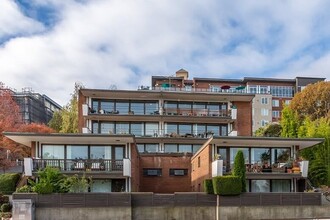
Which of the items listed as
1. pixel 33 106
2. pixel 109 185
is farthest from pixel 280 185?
pixel 33 106

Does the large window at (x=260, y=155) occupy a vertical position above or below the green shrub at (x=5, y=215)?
above

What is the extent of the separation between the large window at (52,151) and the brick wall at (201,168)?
1137cm

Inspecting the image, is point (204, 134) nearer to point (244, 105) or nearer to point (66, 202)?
point (244, 105)

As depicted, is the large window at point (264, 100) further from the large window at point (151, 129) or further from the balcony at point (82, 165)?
the balcony at point (82, 165)

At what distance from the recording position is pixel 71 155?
107 feet

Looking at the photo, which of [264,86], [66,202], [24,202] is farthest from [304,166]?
[264,86]

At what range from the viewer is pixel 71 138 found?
31.4m

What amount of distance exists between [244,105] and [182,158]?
36.9 feet

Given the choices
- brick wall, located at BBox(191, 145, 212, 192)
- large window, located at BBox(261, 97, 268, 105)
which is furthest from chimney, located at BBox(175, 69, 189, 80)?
brick wall, located at BBox(191, 145, 212, 192)

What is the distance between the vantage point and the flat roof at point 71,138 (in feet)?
99.1

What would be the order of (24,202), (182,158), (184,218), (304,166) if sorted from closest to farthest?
1. (24,202)
2. (184,218)
3. (304,166)
4. (182,158)

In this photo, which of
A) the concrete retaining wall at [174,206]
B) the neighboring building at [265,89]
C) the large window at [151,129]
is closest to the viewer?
the concrete retaining wall at [174,206]

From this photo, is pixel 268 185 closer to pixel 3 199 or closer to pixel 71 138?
pixel 71 138

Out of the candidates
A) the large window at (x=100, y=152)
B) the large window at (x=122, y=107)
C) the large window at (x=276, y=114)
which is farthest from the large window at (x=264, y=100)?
the large window at (x=100, y=152)
